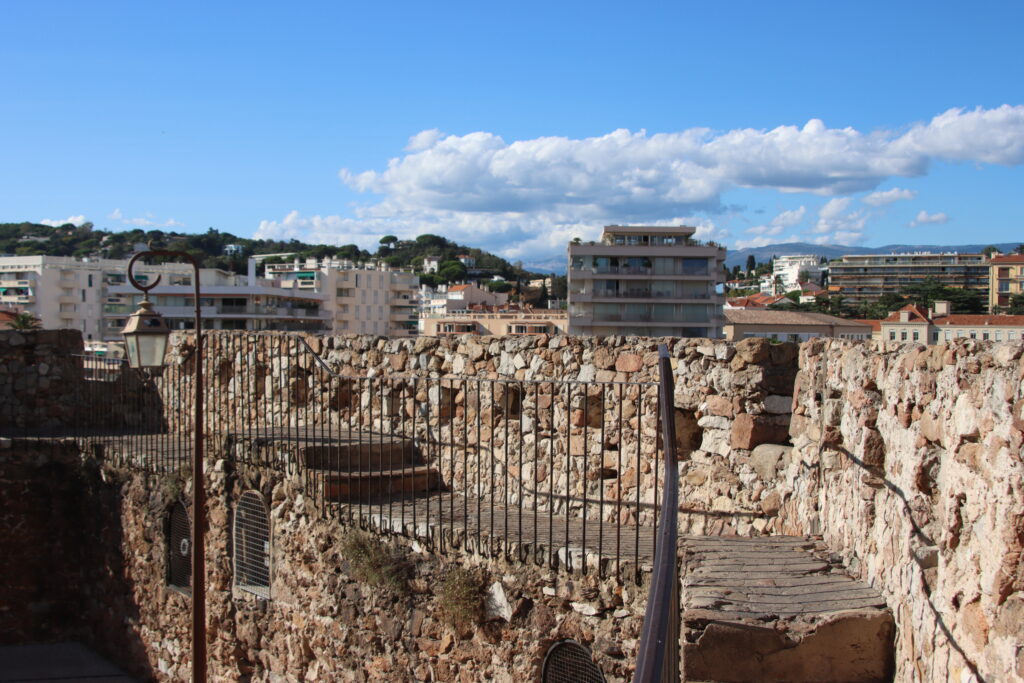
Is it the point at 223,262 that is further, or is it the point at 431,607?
the point at 223,262


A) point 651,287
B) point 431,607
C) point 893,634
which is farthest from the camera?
point 651,287

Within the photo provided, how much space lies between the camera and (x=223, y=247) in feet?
344

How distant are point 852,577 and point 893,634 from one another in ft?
1.75

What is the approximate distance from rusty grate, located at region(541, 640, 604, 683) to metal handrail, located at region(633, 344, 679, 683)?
2.24 m

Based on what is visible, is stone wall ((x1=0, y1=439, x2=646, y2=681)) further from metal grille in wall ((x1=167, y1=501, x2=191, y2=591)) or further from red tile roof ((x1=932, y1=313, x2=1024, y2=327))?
red tile roof ((x1=932, y1=313, x2=1024, y2=327))

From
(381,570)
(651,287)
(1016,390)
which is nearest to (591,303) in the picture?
(651,287)

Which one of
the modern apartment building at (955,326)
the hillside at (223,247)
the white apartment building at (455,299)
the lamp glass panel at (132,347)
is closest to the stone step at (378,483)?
the lamp glass panel at (132,347)

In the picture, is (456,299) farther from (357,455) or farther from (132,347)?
(132,347)

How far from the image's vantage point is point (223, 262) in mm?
76062

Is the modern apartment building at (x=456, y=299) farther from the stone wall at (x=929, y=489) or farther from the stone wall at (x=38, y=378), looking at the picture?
the stone wall at (x=929, y=489)

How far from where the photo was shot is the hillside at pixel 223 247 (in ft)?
274

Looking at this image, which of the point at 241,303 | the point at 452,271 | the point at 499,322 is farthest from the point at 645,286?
the point at 452,271

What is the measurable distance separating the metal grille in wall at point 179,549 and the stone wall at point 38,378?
3454 mm

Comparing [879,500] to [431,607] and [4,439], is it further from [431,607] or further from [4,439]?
[4,439]
